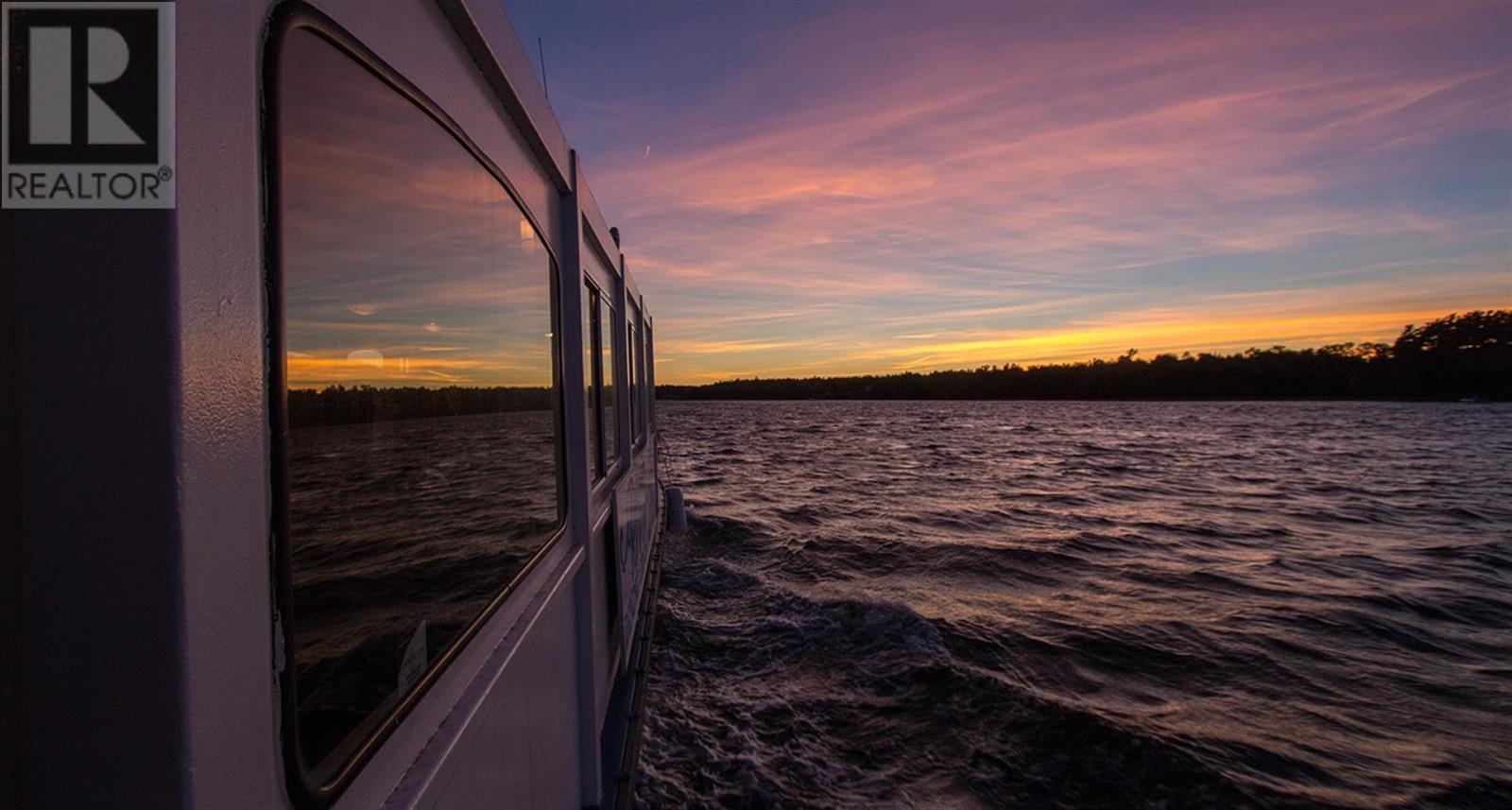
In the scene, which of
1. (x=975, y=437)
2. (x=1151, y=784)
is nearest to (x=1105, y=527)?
(x=1151, y=784)

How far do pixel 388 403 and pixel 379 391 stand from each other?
0.06 metres

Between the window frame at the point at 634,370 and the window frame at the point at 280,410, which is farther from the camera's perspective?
the window frame at the point at 634,370

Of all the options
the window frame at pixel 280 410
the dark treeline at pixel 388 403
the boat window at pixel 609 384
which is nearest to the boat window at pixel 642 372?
the boat window at pixel 609 384

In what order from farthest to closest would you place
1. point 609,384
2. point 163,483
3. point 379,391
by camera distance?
point 609,384 → point 379,391 → point 163,483

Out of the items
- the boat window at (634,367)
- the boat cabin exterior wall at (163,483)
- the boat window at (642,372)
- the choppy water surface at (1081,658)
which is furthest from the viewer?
the boat window at (642,372)

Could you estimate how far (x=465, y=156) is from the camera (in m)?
1.78

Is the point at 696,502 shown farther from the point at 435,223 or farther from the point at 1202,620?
the point at 435,223

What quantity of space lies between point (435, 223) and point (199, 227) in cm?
91

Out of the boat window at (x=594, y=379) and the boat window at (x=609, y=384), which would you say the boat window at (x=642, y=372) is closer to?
the boat window at (x=609, y=384)

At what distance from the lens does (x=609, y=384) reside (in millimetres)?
5379

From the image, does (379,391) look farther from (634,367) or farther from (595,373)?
(634,367)

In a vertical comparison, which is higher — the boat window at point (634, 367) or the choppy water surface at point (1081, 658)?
the boat window at point (634, 367)
